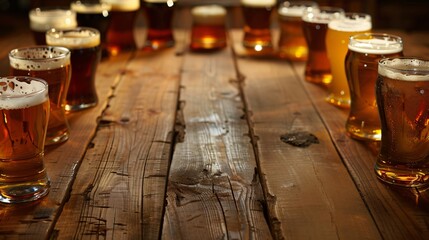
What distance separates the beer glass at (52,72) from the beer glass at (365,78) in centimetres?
80

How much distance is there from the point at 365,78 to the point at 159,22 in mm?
1327

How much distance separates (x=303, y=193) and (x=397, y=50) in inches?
24.3

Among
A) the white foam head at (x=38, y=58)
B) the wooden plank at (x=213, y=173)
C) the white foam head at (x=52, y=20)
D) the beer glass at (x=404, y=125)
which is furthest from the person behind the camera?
the white foam head at (x=52, y=20)

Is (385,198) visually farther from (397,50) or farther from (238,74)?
(238,74)

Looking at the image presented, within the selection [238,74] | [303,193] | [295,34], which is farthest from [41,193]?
[295,34]

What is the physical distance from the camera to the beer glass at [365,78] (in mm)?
1831

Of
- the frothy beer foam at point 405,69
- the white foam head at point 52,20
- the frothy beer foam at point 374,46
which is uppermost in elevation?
the frothy beer foam at point 405,69

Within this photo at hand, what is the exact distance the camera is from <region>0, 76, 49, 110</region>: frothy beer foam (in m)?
1.38

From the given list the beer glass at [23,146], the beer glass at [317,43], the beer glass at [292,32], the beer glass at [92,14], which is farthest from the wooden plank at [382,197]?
the beer glass at [92,14]

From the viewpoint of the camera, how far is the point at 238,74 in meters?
2.52

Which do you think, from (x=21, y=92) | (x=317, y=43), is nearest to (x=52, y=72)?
(x=21, y=92)

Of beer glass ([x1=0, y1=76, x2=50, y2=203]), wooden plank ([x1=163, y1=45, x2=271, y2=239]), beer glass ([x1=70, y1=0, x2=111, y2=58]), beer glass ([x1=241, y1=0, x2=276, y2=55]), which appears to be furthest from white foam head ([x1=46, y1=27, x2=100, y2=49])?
beer glass ([x1=241, y1=0, x2=276, y2=55])

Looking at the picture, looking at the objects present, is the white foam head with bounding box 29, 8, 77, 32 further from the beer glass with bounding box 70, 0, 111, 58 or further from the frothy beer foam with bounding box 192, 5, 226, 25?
the frothy beer foam with bounding box 192, 5, 226, 25

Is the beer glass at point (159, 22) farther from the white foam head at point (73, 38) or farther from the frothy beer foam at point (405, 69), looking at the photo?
the frothy beer foam at point (405, 69)
